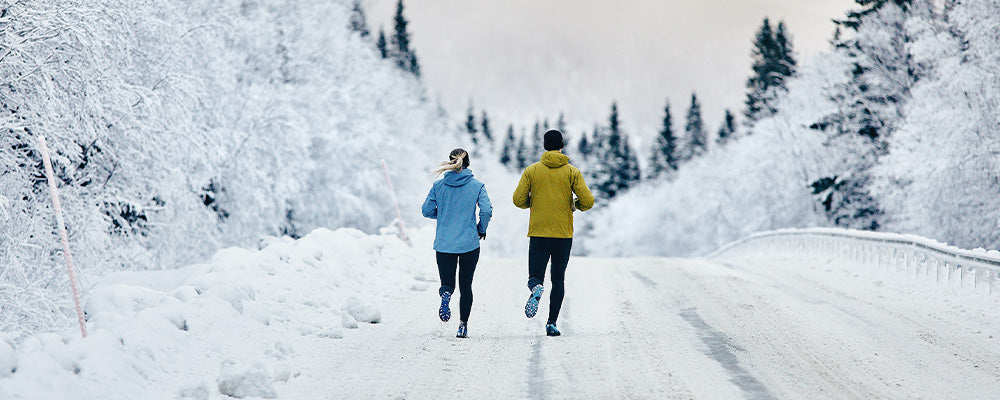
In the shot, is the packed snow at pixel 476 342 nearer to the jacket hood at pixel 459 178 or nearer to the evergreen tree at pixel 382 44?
the jacket hood at pixel 459 178

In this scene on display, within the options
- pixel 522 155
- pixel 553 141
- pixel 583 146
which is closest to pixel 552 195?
pixel 553 141

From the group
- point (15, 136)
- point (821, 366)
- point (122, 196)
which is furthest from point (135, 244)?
point (821, 366)

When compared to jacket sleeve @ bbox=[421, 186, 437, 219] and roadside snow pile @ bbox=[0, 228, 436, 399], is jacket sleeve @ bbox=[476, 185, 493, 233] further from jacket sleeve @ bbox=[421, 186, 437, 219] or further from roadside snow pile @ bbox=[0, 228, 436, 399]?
roadside snow pile @ bbox=[0, 228, 436, 399]

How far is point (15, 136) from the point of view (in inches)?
400

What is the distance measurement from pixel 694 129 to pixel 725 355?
253ft

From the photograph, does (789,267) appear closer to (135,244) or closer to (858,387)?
(858,387)

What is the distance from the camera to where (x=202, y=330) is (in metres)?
6.64

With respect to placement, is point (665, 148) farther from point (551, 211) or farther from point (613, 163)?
point (551, 211)

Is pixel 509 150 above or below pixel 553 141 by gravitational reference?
above

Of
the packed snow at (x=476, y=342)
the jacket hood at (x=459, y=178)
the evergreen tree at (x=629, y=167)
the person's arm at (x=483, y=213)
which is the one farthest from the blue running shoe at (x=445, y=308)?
the evergreen tree at (x=629, y=167)

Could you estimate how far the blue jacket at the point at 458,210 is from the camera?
312 inches

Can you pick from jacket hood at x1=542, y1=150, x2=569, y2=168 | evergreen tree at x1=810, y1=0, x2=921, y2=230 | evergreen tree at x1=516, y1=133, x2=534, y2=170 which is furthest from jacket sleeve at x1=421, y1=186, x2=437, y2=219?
evergreen tree at x1=516, y1=133, x2=534, y2=170

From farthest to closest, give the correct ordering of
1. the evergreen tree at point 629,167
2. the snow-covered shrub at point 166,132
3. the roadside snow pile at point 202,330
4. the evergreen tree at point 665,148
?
the evergreen tree at point 629,167 < the evergreen tree at point 665,148 < the snow-covered shrub at point 166,132 < the roadside snow pile at point 202,330

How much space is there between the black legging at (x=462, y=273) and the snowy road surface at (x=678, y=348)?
0.40 meters
